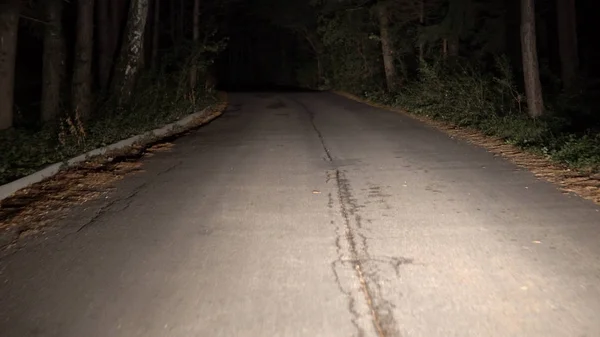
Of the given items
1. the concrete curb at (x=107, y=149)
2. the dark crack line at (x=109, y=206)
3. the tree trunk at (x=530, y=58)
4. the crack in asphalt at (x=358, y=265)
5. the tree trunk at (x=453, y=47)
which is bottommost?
the crack in asphalt at (x=358, y=265)

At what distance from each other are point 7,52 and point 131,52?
237 inches

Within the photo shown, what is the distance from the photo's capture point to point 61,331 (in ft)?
13.8

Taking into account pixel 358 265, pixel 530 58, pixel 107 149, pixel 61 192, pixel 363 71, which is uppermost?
pixel 363 71

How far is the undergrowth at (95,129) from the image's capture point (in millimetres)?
10742

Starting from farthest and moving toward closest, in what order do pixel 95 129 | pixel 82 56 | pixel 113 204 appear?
pixel 82 56 < pixel 95 129 < pixel 113 204

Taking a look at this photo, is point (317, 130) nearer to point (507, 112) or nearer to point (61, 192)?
point (507, 112)

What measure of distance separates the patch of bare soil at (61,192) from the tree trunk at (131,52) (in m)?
6.66

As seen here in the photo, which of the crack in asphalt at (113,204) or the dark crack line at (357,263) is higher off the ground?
the crack in asphalt at (113,204)

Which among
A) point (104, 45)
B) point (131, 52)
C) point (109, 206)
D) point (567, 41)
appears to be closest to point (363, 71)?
point (567, 41)

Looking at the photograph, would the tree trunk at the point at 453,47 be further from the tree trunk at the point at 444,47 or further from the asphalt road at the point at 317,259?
the asphalt road at the point at 317,259

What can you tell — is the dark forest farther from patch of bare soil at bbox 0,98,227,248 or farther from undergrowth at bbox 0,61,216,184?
patch of bare soil at bbox 0,98,227,248

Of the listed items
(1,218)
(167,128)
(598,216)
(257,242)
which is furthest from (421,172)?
(167,128)

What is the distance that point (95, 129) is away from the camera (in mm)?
13891

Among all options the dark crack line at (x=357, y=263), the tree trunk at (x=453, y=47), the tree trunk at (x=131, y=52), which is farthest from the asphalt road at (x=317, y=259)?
the tree trunk at (x=453, y=47)
